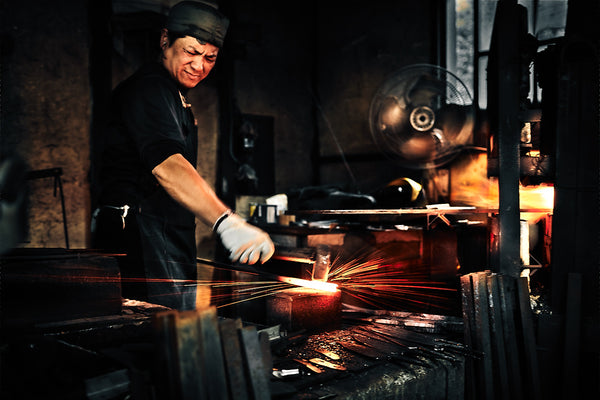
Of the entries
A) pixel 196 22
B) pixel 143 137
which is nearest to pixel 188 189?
pixel 143 137

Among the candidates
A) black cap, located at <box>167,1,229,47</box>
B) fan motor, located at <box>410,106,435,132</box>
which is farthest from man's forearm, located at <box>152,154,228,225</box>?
fan motor, located at <box>410,106,435,132</box>

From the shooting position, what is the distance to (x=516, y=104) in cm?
389

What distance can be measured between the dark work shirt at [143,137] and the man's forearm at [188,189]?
4.9 inches

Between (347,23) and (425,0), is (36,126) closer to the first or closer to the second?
(347,23)

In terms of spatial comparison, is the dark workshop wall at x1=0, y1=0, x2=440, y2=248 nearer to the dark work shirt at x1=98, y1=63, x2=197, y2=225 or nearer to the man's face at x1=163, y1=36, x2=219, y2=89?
the dark work shirt at x1=98, y1=63, x2=197, y2=225

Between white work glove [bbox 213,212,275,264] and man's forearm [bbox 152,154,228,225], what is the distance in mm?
138

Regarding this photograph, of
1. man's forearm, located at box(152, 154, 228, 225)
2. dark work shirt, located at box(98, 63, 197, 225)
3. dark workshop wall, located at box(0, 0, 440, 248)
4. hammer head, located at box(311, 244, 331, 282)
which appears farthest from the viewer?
dark workshop wall, located at box(0, 0, 440, 248)

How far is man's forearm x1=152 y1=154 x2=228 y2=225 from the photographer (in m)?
2.70

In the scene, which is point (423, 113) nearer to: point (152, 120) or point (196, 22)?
point (196, 22)

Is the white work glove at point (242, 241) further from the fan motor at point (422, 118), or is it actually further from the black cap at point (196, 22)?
the fan motor at point (422, 118)

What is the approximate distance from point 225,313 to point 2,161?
3.31 m

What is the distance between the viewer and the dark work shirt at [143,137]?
2947 millimetres

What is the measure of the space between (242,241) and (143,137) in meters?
1.03

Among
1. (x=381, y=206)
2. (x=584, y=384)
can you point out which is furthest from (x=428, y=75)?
(x=584, y=384)
